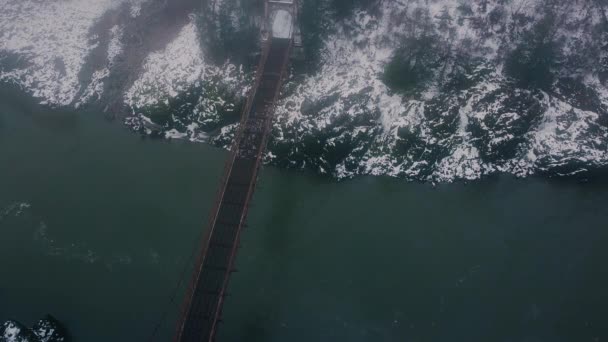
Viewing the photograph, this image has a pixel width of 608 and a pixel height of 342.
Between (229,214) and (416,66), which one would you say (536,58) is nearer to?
(416,66)

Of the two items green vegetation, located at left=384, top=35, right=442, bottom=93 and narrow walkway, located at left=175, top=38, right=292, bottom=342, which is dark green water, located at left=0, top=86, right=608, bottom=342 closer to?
narrow walkway, located at left=175, top=38, right=292, bottom=342

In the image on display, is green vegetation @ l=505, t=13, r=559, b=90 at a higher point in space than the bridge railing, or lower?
higher

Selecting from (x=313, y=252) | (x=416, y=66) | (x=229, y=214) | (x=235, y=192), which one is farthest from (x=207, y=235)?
(x=416, y=66)

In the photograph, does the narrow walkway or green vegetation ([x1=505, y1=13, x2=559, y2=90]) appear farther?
green vegetation ([x1=505, y1=13, x2=559, y2=90])

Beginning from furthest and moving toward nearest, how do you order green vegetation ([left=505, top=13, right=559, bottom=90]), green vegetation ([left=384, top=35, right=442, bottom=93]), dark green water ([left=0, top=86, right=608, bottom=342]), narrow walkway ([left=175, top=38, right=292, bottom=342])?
1. green vegetation ([left=384, top=35, right=442, bottom=93])
2. green vegetation ([left=505, top=13, right=559, bottom=90])
3. dark green water ([left=0, top=86, right=608, bottom=342])
4. narrow walkway ([left=175, top=38, right=292, bottom=342])

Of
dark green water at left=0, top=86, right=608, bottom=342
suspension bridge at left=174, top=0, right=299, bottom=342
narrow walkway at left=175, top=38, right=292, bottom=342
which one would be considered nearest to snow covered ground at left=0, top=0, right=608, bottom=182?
suspension bridge at left=174, top=0, right=299, bottom=342

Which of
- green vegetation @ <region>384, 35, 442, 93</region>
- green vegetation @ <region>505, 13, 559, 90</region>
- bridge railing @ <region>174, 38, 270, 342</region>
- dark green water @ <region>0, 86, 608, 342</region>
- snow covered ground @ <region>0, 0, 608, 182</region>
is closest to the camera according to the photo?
bridge railing @ <region>174, 38, 270, 342</region>

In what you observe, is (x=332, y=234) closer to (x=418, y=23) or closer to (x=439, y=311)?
(x=439, y=311)
